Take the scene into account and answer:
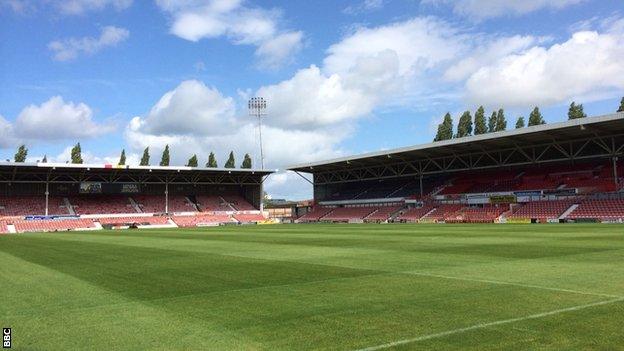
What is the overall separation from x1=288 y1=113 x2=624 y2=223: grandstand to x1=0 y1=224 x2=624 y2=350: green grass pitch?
124ft

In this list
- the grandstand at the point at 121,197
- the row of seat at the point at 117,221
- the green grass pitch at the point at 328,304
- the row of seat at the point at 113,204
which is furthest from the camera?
the row of seat at the point at 113,204

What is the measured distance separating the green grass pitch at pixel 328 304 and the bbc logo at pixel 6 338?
10cm

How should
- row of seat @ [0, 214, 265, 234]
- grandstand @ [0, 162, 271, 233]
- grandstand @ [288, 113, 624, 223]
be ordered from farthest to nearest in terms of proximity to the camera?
grandstand @ [0, 162, 271, 233]
row of seat @ [0, 214, 265, 234]
grandstand @ [288, 113, 624, 223]

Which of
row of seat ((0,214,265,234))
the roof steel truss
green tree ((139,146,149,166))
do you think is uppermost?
green tree ((139,146,149,166))

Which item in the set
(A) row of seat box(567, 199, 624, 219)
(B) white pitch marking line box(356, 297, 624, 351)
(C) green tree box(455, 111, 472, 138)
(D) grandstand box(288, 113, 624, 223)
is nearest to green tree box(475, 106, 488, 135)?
(C) green tree box(455, 111, 472, 138)

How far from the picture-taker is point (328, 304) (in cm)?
913

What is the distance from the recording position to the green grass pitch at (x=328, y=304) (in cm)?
673

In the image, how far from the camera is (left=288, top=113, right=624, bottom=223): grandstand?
5119 cm

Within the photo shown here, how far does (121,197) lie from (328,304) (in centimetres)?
7937

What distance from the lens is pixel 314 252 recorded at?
2038 centimetres

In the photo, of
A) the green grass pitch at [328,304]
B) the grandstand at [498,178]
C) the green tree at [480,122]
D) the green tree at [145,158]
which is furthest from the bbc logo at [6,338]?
the green tree at [145,158]

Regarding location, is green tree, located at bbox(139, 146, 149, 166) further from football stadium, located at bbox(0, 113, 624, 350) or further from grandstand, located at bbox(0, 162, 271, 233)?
football stadium, located at bbox(0, 113, 624, 350)

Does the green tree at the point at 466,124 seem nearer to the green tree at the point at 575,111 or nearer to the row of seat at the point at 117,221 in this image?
the green tree at the point at 575,111

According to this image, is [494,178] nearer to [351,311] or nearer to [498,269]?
[498,269]
